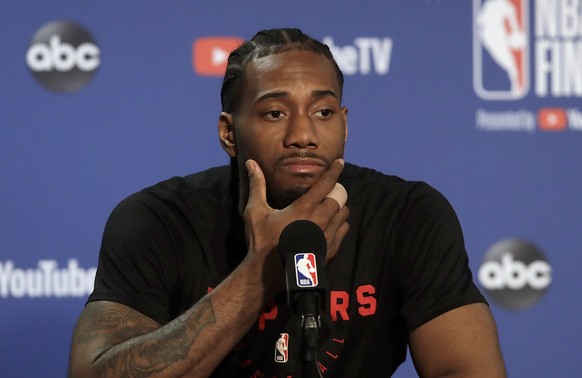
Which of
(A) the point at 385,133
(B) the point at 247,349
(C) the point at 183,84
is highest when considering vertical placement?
(C) the point at 183,84

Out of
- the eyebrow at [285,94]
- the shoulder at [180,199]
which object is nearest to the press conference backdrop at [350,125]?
the shoulder at [180,199]

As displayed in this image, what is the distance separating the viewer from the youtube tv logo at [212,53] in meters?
2.55

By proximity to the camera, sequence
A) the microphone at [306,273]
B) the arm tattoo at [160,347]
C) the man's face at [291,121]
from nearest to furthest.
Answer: the microphone at [306,273], the arm tattoo at [160,347], the man's face at [291,121]

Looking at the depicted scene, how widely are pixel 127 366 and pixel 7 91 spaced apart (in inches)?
Result: 47.2

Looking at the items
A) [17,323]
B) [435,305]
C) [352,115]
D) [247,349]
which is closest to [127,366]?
[247,349]

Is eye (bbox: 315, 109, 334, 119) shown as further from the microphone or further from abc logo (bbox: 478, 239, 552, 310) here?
abc logo (bbox: 478, 239, 552, 310)

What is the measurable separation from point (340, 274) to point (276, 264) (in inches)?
9.5

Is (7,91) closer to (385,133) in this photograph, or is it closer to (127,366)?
(385,133)

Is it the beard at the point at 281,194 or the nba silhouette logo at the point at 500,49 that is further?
the nba silhouette logo at the point at 500,49

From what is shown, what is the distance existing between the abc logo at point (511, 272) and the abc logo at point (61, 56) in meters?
1.21

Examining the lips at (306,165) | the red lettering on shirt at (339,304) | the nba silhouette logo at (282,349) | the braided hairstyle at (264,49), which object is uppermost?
the braided hairstyle at (264,49)

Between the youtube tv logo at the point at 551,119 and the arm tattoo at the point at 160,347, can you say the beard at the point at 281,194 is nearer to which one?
the arm tattoo at the point at 160,347

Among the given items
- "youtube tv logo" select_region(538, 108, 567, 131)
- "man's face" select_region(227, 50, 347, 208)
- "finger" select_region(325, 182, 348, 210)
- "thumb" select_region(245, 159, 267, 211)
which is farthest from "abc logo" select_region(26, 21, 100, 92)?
"youtube tv logo" select_region(538, 108, 567, 131)

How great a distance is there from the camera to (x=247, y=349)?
5.82 ft
